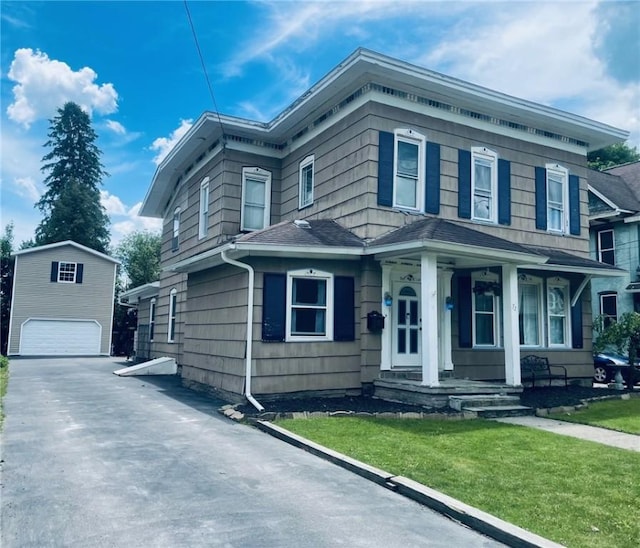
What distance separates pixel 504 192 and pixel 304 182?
495cm

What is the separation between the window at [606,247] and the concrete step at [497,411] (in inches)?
580

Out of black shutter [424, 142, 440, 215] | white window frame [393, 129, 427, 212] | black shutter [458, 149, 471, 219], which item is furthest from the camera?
black shutter [458, 149, 471, 219]

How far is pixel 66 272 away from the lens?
28141 mm

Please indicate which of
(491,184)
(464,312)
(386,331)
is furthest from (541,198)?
(386,331)

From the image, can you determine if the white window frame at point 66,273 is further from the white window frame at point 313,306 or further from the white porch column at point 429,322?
the white porch column at point 429,322

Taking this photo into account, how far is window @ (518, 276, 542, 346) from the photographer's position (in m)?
12.8

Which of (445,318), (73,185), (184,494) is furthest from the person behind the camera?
(73,185)

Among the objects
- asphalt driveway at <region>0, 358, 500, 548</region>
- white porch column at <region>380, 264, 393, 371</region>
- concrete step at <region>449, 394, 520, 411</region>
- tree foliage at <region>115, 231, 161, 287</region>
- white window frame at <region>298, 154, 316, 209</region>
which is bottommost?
asphalt driveway at <region>0, 358, 500, 548</region>

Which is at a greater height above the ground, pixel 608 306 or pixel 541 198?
pixel 541 198

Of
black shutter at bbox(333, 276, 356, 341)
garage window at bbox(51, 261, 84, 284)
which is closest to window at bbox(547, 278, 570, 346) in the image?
black shutter at bbox(333, 276, 356, 341)

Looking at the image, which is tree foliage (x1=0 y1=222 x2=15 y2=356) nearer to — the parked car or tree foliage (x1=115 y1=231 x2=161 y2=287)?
tree foliage (x1=115 y1=231 x2=161 y2=287)

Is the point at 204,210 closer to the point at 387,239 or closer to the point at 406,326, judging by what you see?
the point at 387,239

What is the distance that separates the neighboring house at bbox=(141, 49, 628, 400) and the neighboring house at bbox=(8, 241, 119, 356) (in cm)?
1633

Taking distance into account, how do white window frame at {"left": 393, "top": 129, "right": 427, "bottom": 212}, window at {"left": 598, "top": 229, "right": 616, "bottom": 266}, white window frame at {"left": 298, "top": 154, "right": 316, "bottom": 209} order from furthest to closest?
window at {"left": 598, "top": 229, "right": 616, "bottom": 266}, white window frame at {"left": 298, "top": 154, "right": 316, "bottom": 209}, white window frame at {"left": 393, "top": 129, "right": 427, "bottom": 212}
